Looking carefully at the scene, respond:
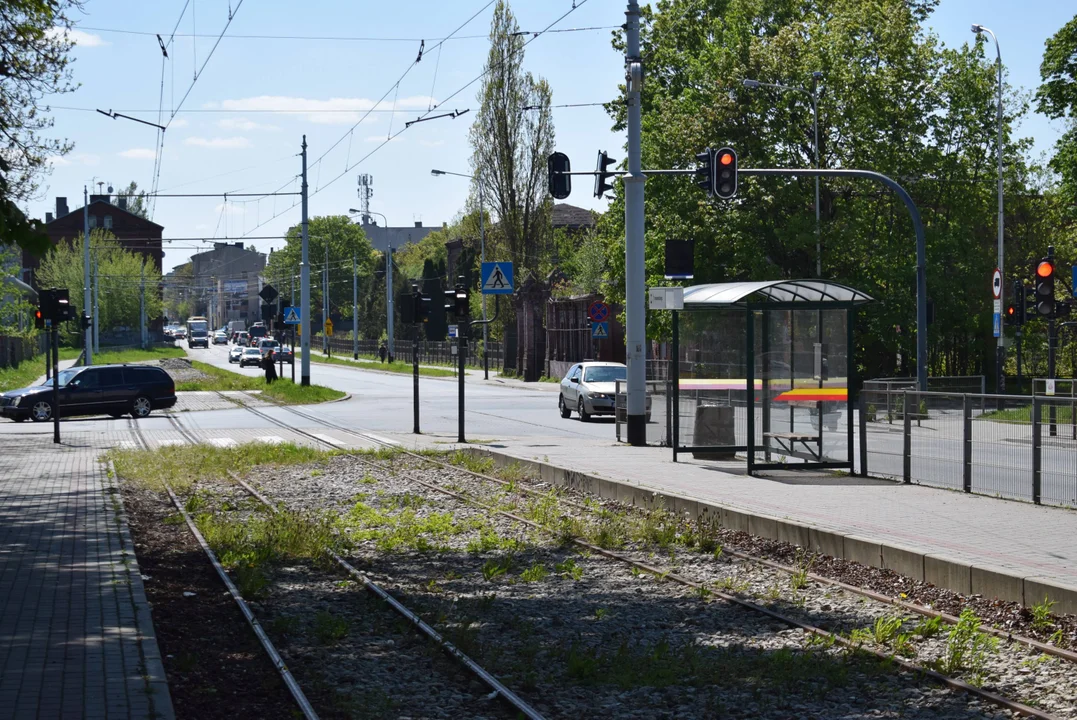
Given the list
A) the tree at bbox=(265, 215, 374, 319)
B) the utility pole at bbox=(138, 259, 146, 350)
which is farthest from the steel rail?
the tree at bbox=(265, 215, 374, 319)

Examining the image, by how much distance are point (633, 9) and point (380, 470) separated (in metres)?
8.81

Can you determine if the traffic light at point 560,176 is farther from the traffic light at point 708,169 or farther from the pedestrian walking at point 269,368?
the pedestrian walking at point 269,368

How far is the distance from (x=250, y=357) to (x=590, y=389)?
203 ft

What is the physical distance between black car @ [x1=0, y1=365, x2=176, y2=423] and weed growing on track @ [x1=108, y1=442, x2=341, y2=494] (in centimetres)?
1201

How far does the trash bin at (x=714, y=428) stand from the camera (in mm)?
18500

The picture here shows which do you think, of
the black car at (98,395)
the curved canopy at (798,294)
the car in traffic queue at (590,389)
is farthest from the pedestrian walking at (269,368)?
the curved canopy at (798,294)

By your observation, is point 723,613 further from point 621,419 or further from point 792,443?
point 621,419

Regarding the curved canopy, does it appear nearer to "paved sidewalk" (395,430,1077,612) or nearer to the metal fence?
the metal fence

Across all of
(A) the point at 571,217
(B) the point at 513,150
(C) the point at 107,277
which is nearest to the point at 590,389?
(B) the point at 513,150

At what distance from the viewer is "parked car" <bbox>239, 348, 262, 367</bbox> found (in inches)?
3563

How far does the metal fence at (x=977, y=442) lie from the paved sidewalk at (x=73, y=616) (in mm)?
8864

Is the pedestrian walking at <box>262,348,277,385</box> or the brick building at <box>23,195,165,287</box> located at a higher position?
the brick building at <box>23,195,165,287</box>

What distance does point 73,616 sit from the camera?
833cm

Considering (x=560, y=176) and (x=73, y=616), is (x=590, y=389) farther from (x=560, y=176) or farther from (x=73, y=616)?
(x=73, y=616)
